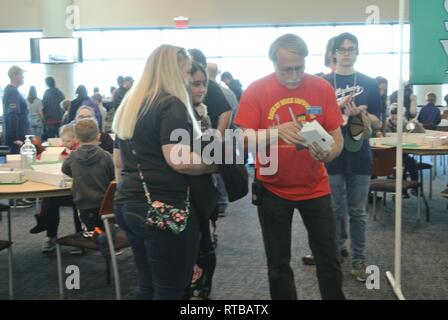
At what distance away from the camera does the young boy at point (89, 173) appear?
352 cm

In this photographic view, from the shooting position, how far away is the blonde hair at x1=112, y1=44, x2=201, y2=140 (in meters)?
2.28

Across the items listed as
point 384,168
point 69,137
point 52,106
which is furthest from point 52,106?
point 384,168

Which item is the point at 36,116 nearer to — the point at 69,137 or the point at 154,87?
the point at 69,137

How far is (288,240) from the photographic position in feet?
8.66

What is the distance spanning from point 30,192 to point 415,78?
7.96 feet

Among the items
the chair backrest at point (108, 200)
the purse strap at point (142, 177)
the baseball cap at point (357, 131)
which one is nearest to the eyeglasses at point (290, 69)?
the purse strap at point (142, 177)

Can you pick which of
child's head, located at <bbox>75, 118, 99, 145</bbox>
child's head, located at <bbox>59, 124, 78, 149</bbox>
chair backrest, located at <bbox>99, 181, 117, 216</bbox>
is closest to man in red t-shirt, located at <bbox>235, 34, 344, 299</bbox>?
chair backrest, located at <bbox>99, 181, 117, 216</bbox>

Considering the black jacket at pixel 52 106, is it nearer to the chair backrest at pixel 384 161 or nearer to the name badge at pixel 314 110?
the chair backrest at pixel 384 161

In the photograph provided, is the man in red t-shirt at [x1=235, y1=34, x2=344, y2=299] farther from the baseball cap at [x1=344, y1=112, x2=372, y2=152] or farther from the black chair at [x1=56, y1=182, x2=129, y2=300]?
the black chair at [x1=56, y1=182, x2=129, y2=300]

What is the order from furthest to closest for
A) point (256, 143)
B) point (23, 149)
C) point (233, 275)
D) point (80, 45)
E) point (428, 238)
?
1. point (80, 45)
2. point (428, 238)
3. point (23, 149)
4. point (233, 275)
5. point (256, 143)

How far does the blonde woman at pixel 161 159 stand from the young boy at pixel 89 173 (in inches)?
47.4

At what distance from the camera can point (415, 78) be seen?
126 inches
